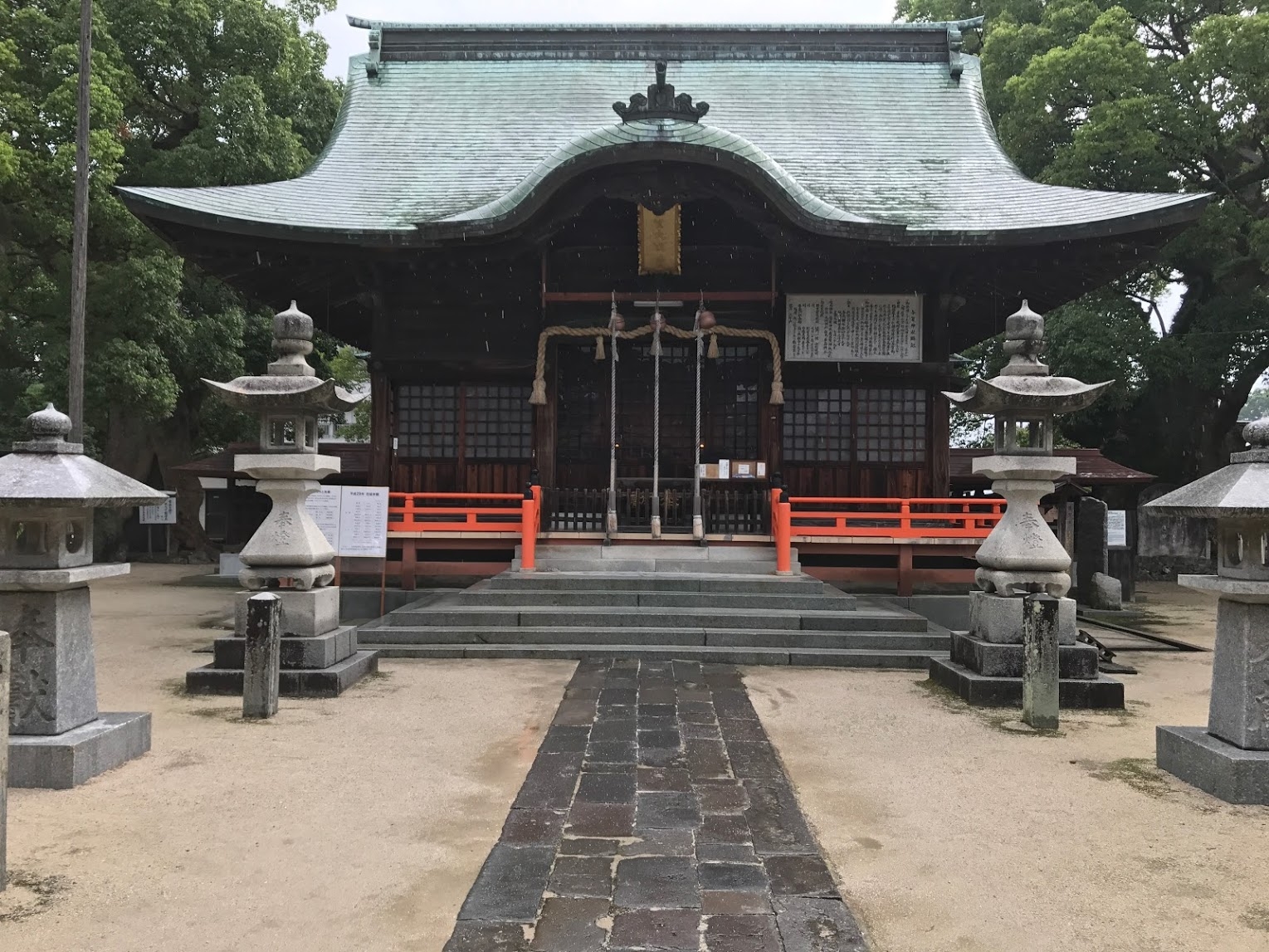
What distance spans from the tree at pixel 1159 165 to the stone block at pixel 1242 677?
15288 mm

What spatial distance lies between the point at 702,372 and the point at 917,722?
7.51 metres

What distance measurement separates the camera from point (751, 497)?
482 inches

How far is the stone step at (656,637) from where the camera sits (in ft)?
28.7

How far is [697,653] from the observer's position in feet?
Answer: 27.9

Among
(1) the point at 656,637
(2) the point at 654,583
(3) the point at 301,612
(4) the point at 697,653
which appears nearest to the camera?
(3) the point at 301,612

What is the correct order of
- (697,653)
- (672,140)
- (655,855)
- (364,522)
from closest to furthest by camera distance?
(655,855) → (697,653) → (364,522) → (672,140)

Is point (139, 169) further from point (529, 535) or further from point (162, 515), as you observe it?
point (529, 535)

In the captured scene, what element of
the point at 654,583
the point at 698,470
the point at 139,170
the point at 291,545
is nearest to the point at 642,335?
the point at 698,470

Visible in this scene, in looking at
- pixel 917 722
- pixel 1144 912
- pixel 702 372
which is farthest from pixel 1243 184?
pixel 1144 912

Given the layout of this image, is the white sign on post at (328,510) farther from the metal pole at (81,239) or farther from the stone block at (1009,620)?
the stone block at (1009,620)

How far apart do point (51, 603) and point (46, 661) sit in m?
0.33

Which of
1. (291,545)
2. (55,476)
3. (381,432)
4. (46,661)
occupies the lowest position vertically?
(46,661)

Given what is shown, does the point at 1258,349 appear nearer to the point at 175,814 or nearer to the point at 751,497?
the point at 751,497

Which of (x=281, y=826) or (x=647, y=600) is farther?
(x=647, y=600)
